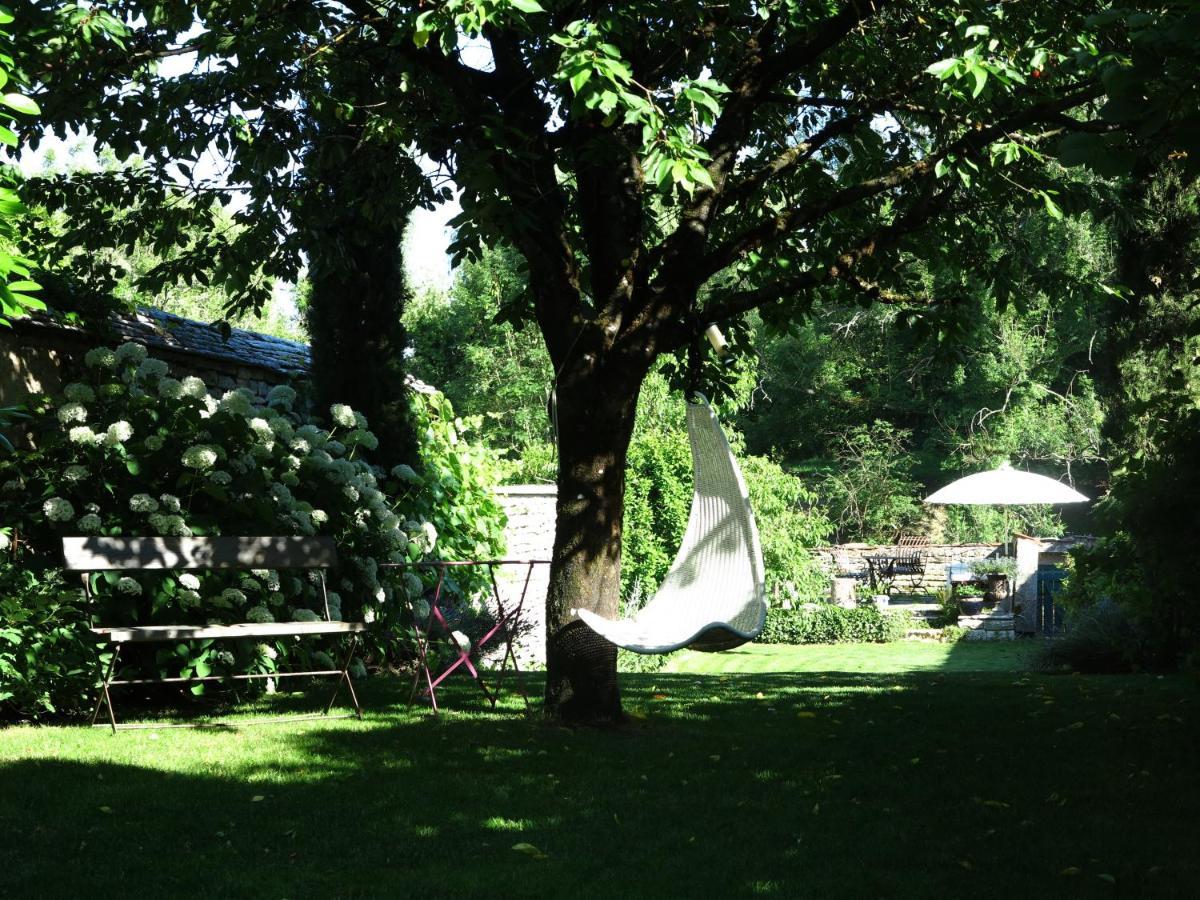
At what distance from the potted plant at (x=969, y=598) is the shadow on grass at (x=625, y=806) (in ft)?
33.9

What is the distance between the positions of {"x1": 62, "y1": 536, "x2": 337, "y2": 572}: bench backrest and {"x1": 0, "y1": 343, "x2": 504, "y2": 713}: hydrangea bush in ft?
0.60

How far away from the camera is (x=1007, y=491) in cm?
1580

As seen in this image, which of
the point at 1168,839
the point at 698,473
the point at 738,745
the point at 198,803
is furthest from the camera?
the point at 698,473

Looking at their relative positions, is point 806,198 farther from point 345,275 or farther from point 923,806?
point 923,806

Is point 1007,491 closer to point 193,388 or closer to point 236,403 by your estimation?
point 236,403

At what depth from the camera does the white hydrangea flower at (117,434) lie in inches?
247

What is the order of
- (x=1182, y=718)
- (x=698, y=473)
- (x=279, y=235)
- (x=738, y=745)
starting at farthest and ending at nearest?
(x=279, y=235) → (x=698, y=473) → (x=1182, y=718) → (x=738, y=745)

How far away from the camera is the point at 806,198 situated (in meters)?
7.61

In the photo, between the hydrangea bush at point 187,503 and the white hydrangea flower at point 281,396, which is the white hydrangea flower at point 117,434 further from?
the white hydrangea flower at point 281,396

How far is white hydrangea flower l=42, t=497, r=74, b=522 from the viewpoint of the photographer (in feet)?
19.8

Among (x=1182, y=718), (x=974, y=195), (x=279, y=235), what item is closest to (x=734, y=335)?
(x=974, y=195)

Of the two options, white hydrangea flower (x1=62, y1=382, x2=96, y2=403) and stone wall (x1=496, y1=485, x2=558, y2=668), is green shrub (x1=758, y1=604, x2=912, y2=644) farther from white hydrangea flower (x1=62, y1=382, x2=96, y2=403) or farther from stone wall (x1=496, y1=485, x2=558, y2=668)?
white hydrangea flower (x1=62, y1=382, x2=96, y2=403)

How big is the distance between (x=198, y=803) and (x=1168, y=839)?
310 centimetres

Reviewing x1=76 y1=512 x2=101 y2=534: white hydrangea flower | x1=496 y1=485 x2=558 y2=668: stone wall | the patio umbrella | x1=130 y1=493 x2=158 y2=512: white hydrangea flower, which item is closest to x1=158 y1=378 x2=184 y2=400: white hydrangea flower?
x1=130 y1=493 x2=158 y2=512: white hydrangea flower
